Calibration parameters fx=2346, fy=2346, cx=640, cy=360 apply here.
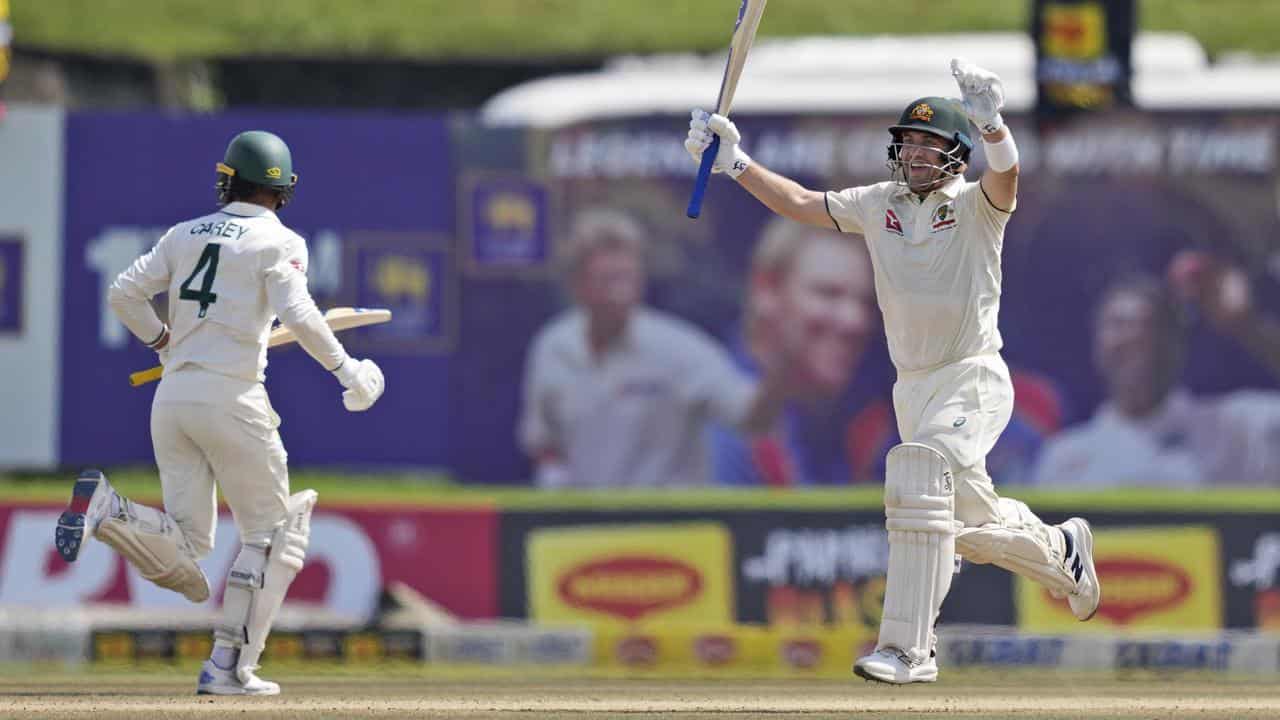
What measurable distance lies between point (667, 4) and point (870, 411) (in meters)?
6.16

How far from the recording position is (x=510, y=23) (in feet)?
71.7

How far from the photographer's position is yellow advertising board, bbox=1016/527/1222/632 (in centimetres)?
1388

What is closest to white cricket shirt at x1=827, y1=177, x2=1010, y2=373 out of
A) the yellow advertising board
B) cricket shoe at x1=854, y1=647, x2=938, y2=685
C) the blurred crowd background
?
cricket shoe at x1=854, y1=647, x2=938, y2=685

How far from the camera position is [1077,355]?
57.9 ft

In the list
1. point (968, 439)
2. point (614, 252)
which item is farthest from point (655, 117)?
point (968, 439)

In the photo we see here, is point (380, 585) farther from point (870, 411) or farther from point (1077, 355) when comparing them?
point (1077, 355)

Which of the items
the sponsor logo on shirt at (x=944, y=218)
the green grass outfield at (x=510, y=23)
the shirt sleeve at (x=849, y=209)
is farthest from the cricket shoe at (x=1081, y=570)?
the green grass outfield at (x=510, y=23)

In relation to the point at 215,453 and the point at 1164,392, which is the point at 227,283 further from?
the point at 1164,392

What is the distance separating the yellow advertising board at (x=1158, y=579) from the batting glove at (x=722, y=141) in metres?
5.69

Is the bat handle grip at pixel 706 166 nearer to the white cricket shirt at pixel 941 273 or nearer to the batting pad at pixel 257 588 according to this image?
the white cricket shirt at pixel 941 273

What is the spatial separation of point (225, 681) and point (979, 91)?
357cm

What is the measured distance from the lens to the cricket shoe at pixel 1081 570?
9078 millimetres

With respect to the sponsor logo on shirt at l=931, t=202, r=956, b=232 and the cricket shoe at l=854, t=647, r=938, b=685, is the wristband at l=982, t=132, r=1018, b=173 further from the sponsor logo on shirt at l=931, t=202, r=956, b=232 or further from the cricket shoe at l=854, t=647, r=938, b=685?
the cricket shoe at l=854, t=647, r=938, b=685

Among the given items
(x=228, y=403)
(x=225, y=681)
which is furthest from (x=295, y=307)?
(x=225, y=681)
